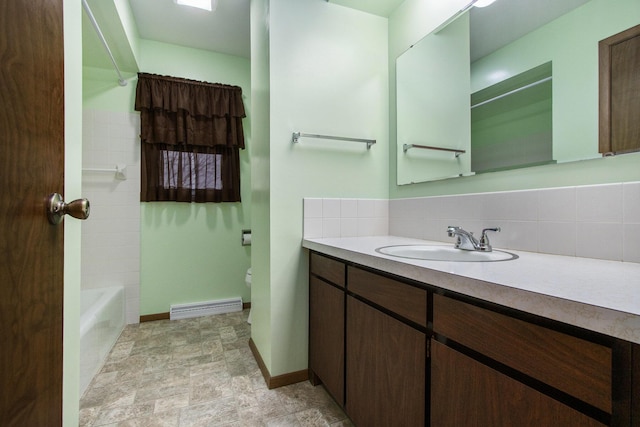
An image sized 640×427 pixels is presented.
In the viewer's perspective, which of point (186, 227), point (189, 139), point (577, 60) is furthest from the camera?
point (186, 227)

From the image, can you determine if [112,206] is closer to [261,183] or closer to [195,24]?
[261,183]

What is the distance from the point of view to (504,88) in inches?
51.4

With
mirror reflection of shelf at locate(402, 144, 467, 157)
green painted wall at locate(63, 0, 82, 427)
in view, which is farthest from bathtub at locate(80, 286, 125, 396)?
mirror reflection of shelf at locate(402, 144, 467, 157)

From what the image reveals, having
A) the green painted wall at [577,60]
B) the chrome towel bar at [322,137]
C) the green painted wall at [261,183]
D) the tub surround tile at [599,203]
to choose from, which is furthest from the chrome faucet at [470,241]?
the green painted wall at [261,183]

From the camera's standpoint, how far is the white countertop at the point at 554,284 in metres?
0.48

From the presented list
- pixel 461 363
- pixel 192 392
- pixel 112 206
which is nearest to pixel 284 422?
pixel 192 392

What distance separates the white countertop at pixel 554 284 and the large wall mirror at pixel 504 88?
1.51ft

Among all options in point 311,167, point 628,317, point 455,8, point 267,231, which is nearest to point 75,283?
point 267,231

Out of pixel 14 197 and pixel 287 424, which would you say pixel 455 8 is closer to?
pixel 14 197

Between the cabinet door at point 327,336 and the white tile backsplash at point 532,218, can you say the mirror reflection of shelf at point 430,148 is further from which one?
the cabinet door at point 327,336

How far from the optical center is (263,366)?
1766mm

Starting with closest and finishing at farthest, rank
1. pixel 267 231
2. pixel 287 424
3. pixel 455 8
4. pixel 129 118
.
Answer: pixel 287 424, pixel 455 8, pixel 267 231, pixel 129 118

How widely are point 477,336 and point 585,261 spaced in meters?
0.55

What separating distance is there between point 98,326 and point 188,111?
1.83 m
